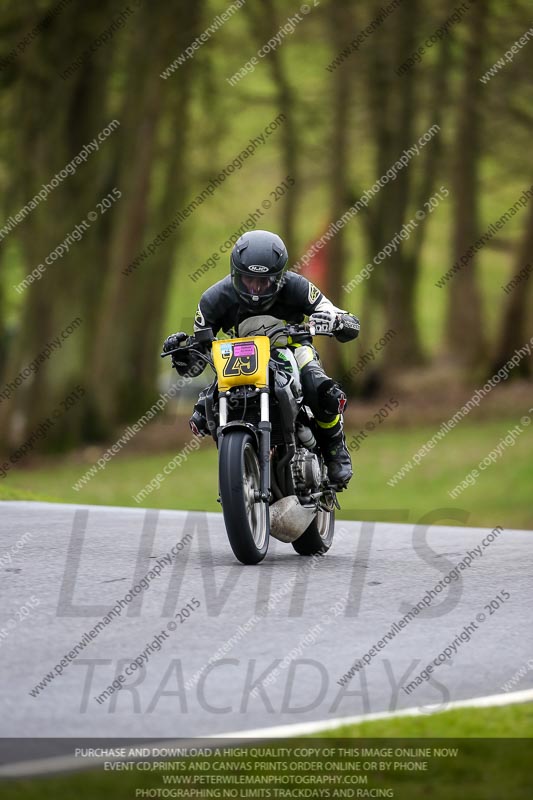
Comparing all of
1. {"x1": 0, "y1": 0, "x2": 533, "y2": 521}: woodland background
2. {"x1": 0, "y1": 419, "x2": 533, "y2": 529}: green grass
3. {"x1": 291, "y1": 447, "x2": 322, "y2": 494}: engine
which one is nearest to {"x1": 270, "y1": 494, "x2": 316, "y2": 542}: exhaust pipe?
{"x1": 291, "y1": 447, "x2": 322, "y2": 494}: engine

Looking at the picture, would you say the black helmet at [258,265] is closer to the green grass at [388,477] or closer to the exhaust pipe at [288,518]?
the exhaust pipe at [288,518]

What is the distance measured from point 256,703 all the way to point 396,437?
22.6m

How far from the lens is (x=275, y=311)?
958 cm

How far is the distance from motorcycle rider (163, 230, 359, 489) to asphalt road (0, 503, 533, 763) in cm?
94

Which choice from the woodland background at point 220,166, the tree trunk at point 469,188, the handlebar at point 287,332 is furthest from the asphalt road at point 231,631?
the tree trunk at point 469,188

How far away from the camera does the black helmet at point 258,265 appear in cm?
904

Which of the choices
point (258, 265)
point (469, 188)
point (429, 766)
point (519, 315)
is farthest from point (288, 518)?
point (469, 188)

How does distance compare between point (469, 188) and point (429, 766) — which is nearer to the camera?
point (429, 766)

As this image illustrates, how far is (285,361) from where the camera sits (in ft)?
30.7

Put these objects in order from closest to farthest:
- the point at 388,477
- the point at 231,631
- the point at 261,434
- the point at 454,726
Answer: the point at 454,726, the point at 231,631, the point at 261,434, the point at 388,477

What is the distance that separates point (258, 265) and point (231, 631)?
2820 mm

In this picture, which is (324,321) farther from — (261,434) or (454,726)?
(454,726)

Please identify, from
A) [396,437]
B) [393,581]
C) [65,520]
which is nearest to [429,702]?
[393,581]

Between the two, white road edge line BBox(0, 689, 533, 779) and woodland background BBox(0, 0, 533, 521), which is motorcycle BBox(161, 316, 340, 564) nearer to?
white road edge line BBox(0, 689, 533, 779)
